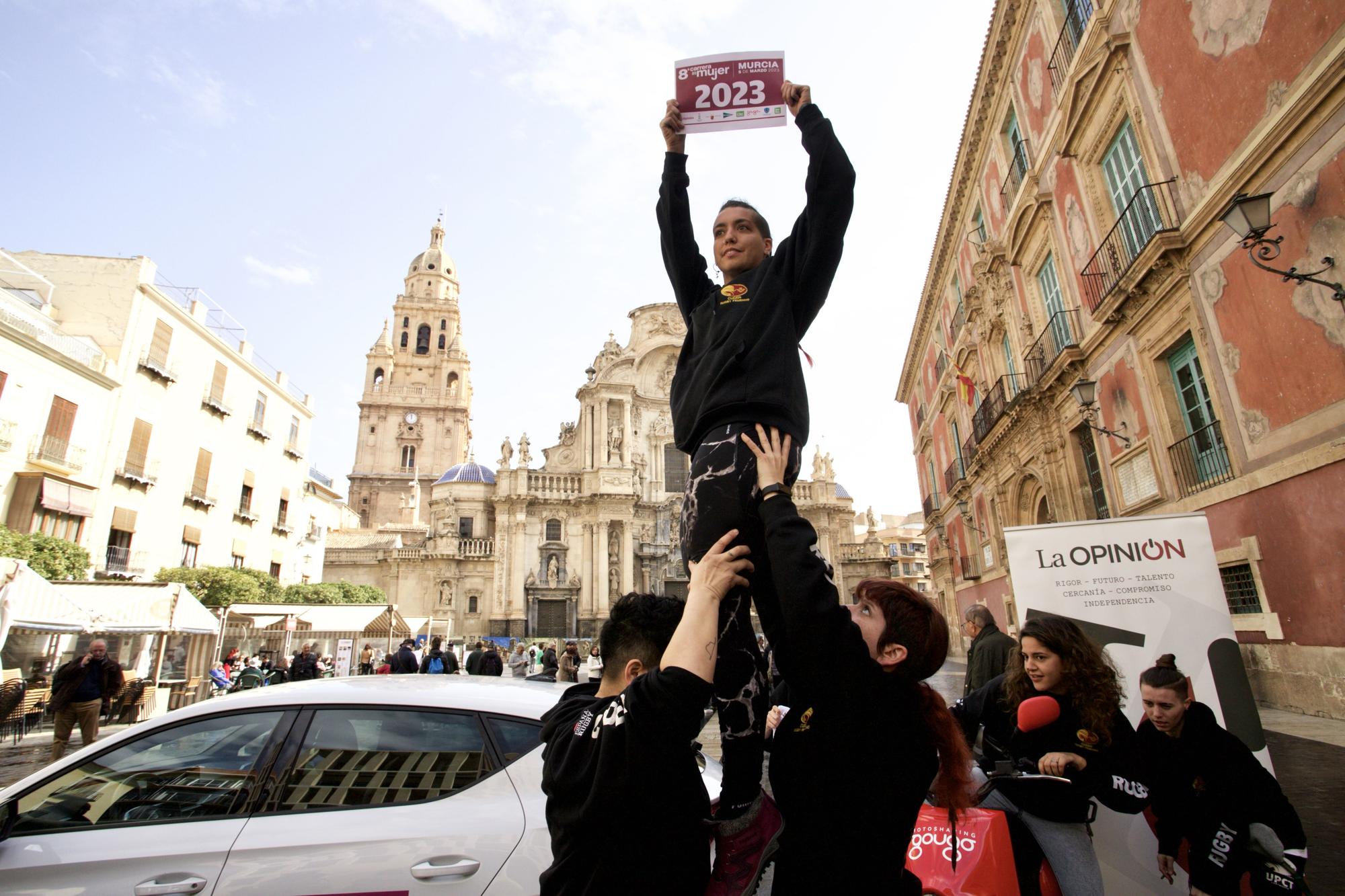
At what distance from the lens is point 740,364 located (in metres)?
2.07

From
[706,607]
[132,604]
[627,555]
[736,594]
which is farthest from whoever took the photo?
[627,555]

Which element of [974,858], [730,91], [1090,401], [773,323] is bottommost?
[974,858]

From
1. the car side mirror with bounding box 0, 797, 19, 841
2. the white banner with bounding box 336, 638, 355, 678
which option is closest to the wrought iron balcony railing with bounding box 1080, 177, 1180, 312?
the car side mirror with bounding box 0, 797, 19, 841

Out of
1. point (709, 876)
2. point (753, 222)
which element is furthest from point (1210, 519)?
point (709, 876)

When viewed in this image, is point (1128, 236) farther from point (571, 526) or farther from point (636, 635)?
point (571, 526)

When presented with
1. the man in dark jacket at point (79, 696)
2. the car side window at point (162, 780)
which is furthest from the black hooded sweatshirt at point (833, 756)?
the man in dark jacket at point (79, 696)

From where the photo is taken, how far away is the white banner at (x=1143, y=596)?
191 inches

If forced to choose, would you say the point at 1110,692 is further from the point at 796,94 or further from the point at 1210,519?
the point at 1210,519

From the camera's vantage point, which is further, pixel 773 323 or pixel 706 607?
pixel 773 323

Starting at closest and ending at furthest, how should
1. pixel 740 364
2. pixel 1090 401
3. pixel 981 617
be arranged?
pixel 740 364 < pixel 981 617 < pixel 1090 401

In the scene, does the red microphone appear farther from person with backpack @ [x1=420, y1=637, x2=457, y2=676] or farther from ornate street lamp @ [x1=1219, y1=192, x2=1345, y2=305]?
person with backpack @ [x1=420, y1=637, x2=457, y2=676]

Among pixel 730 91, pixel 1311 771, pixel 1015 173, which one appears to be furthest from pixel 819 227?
pixel 1015 173

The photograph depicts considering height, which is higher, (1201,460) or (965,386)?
(965,386)

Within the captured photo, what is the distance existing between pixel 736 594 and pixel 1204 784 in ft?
9.52
